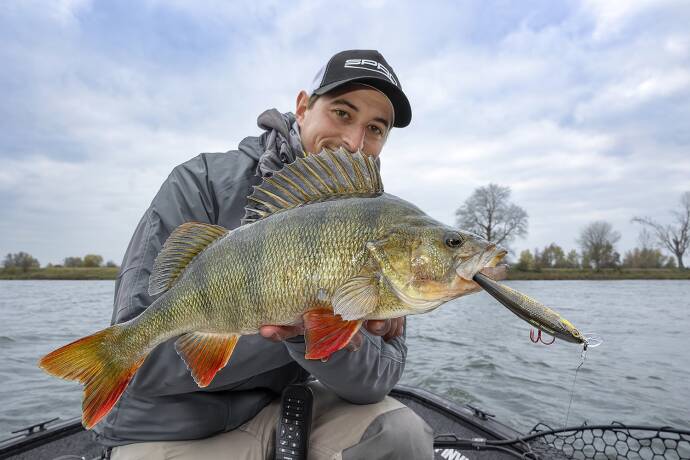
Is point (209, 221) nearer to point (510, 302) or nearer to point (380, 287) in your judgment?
point (380, 287)

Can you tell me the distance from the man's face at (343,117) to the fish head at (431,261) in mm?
1429

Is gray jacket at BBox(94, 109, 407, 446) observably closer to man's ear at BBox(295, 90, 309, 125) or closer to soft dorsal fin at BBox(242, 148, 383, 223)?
man's ear at BBox(295, 90, 309, 125)

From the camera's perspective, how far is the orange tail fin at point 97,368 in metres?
2.01

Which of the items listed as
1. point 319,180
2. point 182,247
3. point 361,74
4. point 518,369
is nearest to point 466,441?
point 319,180

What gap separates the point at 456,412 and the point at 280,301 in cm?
318

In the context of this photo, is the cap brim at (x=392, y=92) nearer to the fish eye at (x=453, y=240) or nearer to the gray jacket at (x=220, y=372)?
the gray jacket at (x=220, y=372)

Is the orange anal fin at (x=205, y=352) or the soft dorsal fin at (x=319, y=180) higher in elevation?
the soft dorsal fin at (x=319, y=180)

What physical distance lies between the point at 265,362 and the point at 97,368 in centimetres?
83

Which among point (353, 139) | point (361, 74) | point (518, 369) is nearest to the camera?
point (361, 74)

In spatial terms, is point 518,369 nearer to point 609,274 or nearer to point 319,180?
point 319,180

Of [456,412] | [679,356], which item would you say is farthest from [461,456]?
[679,356]

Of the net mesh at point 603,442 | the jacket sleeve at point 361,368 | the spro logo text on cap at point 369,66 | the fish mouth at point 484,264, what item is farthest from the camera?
the spro logo text on cap at point 369,66

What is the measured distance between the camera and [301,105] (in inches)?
142

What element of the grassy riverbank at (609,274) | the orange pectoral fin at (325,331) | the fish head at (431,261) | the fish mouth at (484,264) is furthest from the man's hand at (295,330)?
the grassy riverbank at (609,274)
